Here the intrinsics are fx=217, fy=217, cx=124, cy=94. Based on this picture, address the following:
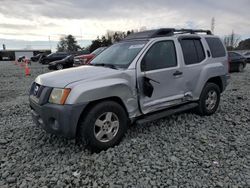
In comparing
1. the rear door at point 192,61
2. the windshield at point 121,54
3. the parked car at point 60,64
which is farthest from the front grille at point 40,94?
the parked car at point 60,64

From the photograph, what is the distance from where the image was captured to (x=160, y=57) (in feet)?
13.4

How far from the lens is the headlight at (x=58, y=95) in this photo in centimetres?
312

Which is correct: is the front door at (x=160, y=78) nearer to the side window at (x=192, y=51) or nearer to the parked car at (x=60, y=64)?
the side window at (x=192, y=51)

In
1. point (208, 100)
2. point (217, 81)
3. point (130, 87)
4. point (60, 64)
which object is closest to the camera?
point (130, 87)

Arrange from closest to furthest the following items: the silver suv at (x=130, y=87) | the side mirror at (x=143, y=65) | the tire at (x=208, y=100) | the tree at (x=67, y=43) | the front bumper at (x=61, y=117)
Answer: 1. the front bumper at (x=61, y=117)
2. the silver suv at (x=130, y=87)
3. the side mirror at (x=143, y=65)
4. the tire at (x=208, y=100)
5. the tree at (x=67, y=43)

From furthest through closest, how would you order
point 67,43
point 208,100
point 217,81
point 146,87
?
point 67,43 → point 217,81 → point 208,100 → point 146,87

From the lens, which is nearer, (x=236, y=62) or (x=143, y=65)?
(x=143, y=65)

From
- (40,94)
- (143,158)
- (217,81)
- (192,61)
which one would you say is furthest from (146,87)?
(217,81)

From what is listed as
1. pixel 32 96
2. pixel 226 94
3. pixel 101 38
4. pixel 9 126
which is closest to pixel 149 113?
pixel 32 96

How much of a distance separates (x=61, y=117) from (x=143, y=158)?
136cm

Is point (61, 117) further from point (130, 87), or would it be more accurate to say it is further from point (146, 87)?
point (146, 87)

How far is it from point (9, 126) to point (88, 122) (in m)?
2.46

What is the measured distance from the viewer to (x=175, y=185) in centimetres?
266

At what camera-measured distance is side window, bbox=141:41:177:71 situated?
3.86 metres
